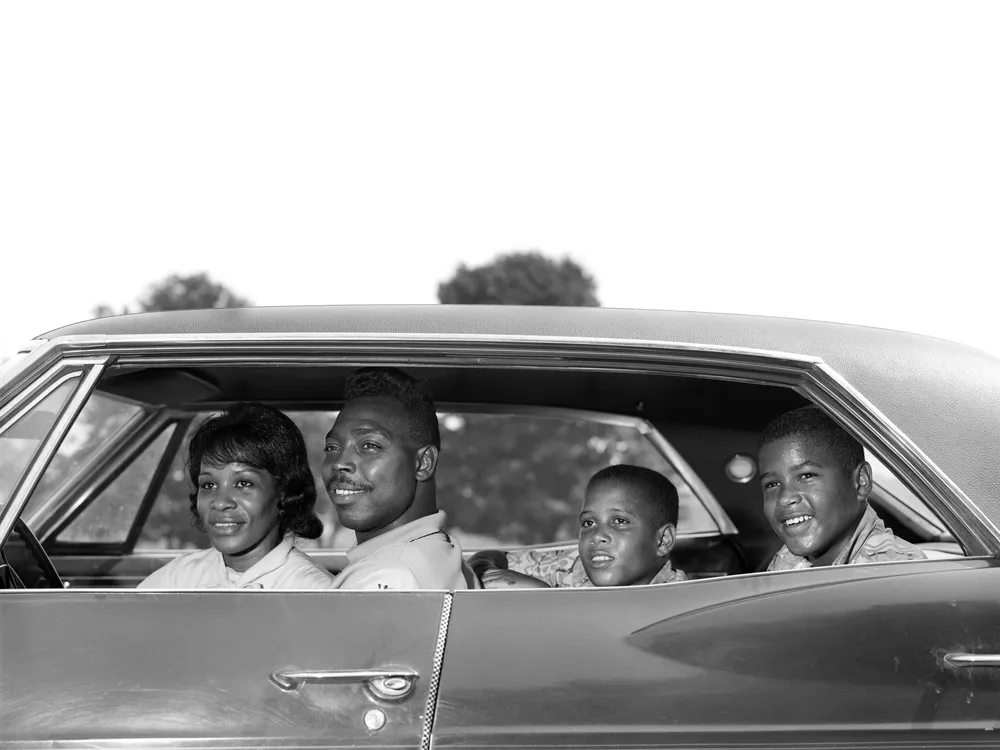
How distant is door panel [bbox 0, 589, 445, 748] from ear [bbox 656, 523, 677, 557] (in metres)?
1.26

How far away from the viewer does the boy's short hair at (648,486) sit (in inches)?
118

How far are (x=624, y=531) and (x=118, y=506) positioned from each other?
2098 mm

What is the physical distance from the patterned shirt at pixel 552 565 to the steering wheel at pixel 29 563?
4.77 ft

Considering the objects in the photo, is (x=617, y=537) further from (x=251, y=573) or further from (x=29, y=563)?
(x=29, y=563)

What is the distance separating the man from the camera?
103 inches

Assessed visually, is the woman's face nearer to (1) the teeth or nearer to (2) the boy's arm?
(2) the boy's arm

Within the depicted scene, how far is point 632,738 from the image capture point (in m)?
1.76

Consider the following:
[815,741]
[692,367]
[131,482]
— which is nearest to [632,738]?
[815,741]

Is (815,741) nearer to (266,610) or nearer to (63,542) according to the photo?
(266,610)

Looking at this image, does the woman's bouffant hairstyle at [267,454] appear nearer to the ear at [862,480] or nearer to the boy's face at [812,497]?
the boy's face at [812,497]

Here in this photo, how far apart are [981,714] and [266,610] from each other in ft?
4.29

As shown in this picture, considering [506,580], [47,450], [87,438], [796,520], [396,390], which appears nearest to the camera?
[47,450]

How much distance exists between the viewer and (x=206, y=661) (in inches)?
71.5

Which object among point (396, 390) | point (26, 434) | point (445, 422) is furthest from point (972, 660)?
point (445, 422)
